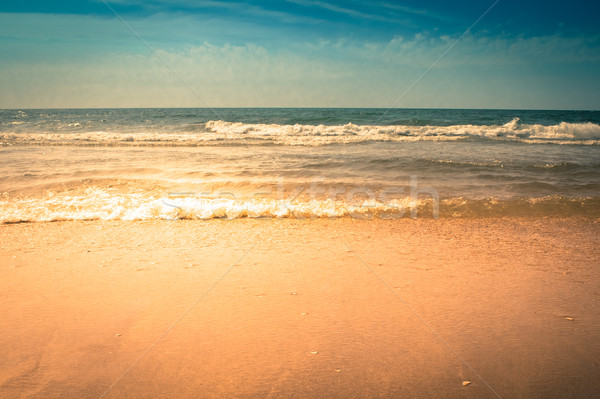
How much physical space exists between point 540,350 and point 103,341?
2.84 m

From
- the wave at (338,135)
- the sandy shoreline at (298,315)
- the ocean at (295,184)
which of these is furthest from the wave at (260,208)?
the wave at (338,135)

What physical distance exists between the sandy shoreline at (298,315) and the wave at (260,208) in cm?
98

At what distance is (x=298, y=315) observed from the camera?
2594 mm

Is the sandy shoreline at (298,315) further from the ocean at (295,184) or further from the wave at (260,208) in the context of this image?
the ocean at (295,184)

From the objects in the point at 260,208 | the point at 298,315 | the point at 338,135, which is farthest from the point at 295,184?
the point at 338,135

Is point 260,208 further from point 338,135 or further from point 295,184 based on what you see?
Result: point 338,135

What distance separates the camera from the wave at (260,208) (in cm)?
521

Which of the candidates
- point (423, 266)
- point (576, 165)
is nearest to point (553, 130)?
point (576, 165)

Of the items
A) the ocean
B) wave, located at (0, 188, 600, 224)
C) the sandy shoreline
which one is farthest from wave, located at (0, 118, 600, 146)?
the sandy shoreline

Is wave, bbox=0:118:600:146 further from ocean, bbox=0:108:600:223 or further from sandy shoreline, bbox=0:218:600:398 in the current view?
sandy shoreline, bbox=0:218:600:398

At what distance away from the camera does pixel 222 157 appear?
11.1 m

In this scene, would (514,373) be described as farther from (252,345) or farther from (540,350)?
(252,345)

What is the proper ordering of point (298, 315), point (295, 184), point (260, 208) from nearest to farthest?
1. point (298, 315)
2. point (260, 208)
3. point (295, 184)

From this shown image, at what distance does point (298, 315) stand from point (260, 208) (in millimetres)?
3120
